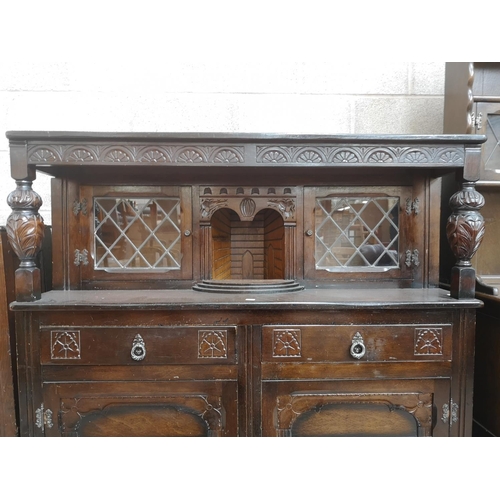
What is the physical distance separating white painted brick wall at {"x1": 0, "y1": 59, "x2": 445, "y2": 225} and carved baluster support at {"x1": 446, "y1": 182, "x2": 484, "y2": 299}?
75 cm

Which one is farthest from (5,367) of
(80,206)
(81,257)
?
(80,206)

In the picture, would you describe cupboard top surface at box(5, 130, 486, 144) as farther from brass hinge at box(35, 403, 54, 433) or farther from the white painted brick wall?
brass hinge at box(35, 403, 54, 433)

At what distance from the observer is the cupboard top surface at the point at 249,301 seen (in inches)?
55.2

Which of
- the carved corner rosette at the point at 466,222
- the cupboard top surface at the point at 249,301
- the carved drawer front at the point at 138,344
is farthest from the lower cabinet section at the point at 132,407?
the carved corner rosette at the point at 466,222

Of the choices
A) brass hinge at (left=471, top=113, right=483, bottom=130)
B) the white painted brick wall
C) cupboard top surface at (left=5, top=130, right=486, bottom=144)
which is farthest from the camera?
the white painted brick wall

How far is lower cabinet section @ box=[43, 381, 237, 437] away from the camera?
4.67ft

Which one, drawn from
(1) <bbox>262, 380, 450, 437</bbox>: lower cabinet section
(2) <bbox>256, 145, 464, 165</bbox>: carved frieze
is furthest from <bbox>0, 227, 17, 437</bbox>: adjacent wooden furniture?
(2) <bbox>256, 145, 464, 165</bbox>: carved frieze

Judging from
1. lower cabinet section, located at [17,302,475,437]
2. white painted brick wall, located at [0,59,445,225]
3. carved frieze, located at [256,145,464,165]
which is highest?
white painted brick wall, located at [0,59,445,225]

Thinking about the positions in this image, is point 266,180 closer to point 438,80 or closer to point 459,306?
point 459,306

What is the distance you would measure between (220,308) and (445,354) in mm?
958

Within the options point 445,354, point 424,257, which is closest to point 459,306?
point 445,354

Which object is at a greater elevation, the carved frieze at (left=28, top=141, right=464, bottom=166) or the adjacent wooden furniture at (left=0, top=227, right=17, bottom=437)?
the carved frieze at (left=28, top=141, right=464, bottom=166)

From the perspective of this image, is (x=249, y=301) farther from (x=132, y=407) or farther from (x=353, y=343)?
(x=132, y=407)

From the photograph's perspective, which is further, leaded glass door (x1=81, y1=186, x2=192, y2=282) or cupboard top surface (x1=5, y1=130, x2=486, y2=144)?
leaded glass door (x1=81, y1=186, x2=192, y2=282)
